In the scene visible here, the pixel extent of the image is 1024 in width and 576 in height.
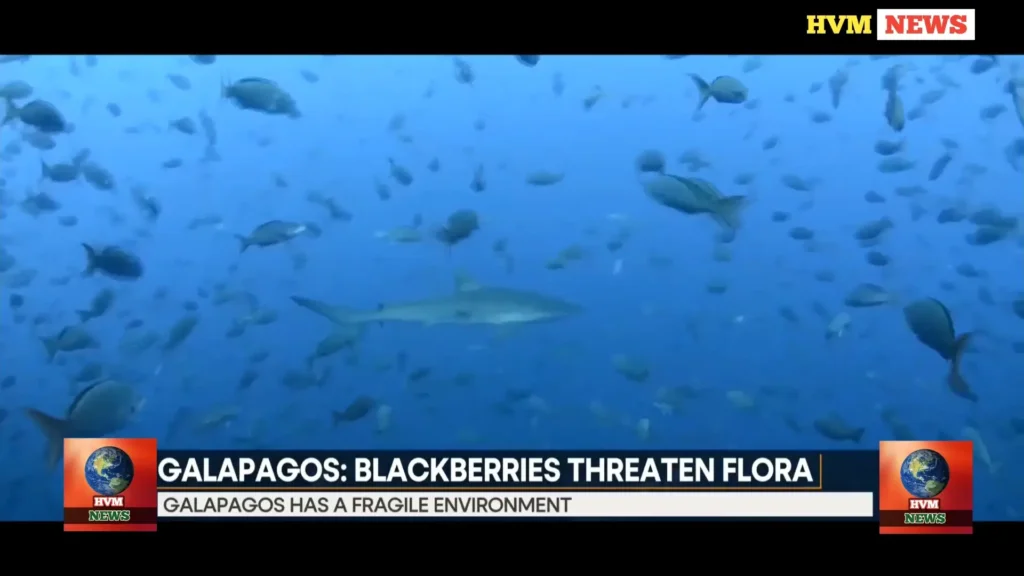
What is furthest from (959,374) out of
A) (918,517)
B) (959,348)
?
(918,517)

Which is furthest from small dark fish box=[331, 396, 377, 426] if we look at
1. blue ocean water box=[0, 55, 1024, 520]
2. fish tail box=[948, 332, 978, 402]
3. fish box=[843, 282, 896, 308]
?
fish tail box=[948, 332, 978, 402]

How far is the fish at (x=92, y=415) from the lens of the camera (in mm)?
3281

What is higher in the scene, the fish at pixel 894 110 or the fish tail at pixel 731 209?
the fish at pixel 894 110

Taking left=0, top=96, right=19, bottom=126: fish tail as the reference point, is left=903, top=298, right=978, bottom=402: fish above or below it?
below

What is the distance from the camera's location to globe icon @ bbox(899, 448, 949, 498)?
128 inches

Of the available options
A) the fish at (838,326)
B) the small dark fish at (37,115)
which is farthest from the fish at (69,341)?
the fish at (838,326)

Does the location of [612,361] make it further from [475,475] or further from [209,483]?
[209,483]

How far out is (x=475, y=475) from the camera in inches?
128

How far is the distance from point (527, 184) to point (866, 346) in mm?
1595

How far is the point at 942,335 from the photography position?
330cm

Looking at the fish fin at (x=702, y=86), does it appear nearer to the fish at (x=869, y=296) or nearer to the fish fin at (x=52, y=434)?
the fish at (x=869, y=296)
